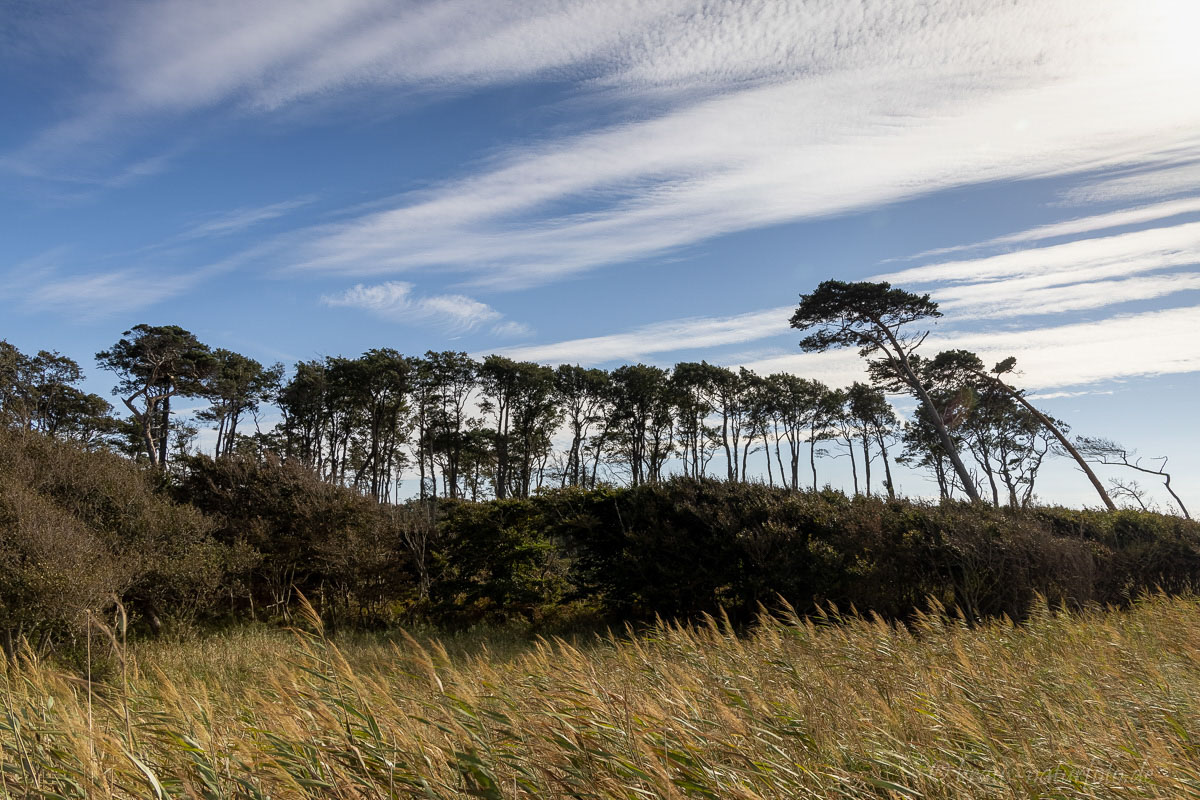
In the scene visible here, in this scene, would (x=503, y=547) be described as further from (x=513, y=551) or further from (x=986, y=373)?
(x=986, y=373)

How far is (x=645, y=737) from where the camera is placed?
3387 millimetres

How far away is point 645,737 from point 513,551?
34.6 feet

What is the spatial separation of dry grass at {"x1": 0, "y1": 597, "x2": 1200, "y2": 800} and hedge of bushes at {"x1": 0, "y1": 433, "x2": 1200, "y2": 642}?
5530mm

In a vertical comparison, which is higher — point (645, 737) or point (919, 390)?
point (919, 390)

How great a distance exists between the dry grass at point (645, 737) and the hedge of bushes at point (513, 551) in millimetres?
5530

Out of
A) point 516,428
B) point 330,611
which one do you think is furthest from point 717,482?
point 516,428

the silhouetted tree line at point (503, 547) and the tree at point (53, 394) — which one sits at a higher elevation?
the tree at point (53, 394)

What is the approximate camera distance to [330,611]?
13906mm

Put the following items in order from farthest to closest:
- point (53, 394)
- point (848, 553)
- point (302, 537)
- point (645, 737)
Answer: point (53, 394), point (302, 537), point (848, 553), point (645, 737)

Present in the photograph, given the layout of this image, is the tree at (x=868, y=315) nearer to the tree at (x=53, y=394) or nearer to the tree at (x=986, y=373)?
the tree at (x=986, y=373)

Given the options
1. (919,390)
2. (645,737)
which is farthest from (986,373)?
(645,737)

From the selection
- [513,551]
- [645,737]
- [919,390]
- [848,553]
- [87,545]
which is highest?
[919,390]

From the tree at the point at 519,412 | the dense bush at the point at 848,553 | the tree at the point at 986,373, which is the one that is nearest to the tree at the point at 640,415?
the tree at the point at 519,412

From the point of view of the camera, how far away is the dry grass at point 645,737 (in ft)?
9.78
